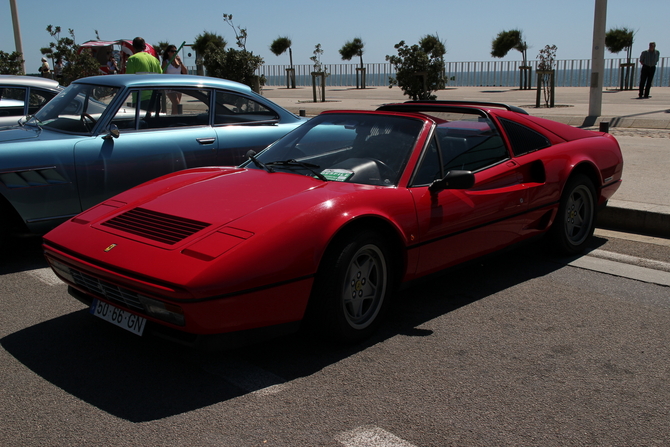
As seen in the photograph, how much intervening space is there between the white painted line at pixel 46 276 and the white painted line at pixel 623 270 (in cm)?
404

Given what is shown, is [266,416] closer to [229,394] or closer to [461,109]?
[229,394]

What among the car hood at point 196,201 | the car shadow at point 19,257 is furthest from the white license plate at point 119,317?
the car shadow at point 19,257

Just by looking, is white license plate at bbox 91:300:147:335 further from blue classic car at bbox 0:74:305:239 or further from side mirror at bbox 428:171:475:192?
blue classic car at bbox 0:74:305:239

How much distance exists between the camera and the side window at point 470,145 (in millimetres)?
4246

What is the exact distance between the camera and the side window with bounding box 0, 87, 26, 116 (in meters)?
8.12

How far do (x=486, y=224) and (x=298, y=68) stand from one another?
38.8m

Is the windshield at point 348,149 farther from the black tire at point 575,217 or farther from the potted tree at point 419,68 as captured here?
the potted tree at point 419,68

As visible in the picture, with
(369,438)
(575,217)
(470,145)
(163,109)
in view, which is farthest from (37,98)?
(369,438)

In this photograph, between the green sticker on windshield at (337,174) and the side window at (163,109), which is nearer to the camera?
the green sticker on windshield at (337,174)

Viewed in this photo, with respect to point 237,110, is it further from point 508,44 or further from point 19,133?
point 508,44

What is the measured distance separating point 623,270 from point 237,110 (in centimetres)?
394

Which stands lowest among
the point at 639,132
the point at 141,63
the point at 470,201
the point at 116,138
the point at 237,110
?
the point at 639,132

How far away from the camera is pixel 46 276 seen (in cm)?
482

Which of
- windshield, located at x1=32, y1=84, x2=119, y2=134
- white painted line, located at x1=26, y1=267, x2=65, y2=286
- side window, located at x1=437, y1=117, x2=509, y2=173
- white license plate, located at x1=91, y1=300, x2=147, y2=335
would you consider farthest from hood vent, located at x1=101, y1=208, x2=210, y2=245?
windshield, located at x1=32, y1=84, x2=119, y2=134
